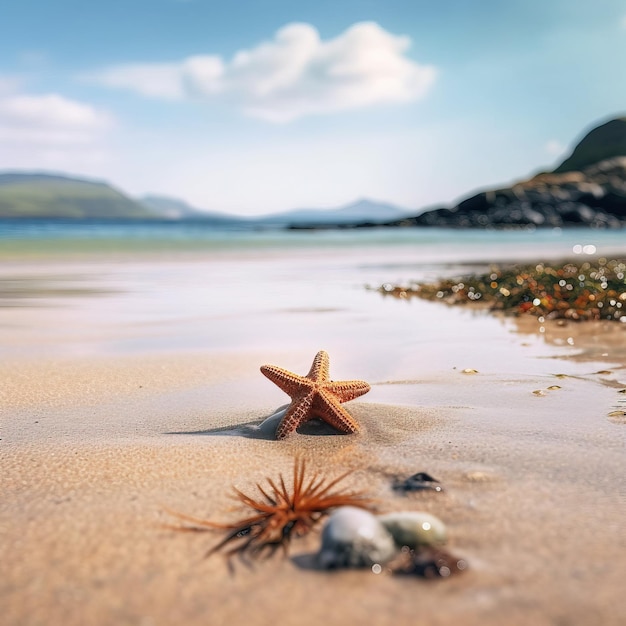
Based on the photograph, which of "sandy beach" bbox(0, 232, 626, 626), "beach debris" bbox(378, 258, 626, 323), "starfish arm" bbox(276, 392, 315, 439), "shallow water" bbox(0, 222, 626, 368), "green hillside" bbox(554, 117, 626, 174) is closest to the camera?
"sandy beach" bbox(0, 232, 626, 626)

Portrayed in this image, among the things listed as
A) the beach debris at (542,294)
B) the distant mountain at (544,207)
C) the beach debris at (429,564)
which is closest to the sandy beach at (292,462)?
the beach debris at (429,564)

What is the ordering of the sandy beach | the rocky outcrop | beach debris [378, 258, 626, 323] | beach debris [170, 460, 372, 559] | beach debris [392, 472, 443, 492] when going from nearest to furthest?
the sandy beach, beach debris [170, 460, 372, 559], beach debris [392, 472, 443, 492], beach debris [378, 258, 626, 323], the rocky outcrop

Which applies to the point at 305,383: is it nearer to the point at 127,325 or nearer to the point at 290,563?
the point at 290,563

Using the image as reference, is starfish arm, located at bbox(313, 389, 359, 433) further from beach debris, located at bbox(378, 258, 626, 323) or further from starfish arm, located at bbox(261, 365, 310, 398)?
beach debris, located at bbox(378, 258, 626, 323)

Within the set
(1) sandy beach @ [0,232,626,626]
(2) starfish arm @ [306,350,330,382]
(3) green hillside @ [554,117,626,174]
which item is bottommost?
(1) sandy beach @ [0,232,626,626]

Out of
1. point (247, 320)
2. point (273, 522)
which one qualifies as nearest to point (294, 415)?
point (273, 522)

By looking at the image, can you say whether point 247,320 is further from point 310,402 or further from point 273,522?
point 273,522

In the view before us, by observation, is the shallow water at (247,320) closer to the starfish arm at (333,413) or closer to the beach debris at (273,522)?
the starfish arm at (333,413)

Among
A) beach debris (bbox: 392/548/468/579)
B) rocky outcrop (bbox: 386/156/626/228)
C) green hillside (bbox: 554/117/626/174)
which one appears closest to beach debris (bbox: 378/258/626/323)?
beach debris (bbox: 392/548/468/579)
